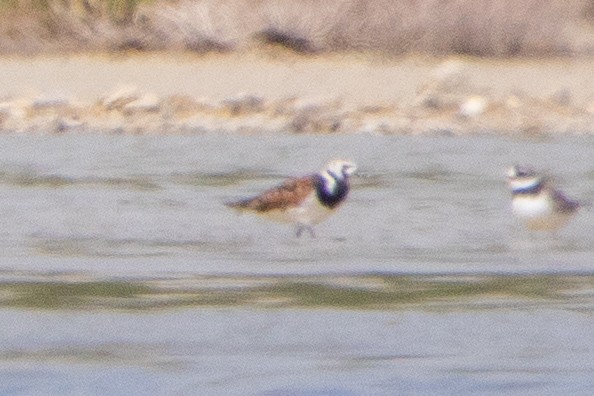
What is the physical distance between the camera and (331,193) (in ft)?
42.7

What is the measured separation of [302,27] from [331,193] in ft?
41.3

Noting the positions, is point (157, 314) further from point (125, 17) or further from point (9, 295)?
point (125, 17)

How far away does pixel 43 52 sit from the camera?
1000 inches

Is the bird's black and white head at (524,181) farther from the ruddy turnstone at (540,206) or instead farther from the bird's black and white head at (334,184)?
the bird's black and white head at (334,184)

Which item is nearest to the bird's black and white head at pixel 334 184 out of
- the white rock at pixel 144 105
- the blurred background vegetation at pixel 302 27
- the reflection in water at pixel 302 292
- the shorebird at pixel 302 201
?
the shorebird at pixel 302 201

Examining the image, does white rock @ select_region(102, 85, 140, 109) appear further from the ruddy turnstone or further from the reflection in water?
the reflection in water

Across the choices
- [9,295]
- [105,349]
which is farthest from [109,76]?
[105,349]

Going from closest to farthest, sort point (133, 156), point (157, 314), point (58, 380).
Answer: point (58, 380) < point (157, 314) < point (133, 156)

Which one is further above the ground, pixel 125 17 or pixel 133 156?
pixel 125 17

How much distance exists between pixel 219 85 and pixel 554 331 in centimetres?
1486

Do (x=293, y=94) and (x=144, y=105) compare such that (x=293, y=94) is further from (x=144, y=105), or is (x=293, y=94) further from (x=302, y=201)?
(x=302, y=201)

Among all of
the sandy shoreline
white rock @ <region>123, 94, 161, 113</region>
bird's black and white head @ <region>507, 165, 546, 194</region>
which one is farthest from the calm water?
white rock @ <region>123, 94, 161, 113</region>

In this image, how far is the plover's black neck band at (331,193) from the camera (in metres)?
12.9

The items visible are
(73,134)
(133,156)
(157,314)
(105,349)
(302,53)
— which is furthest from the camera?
(302,53)
